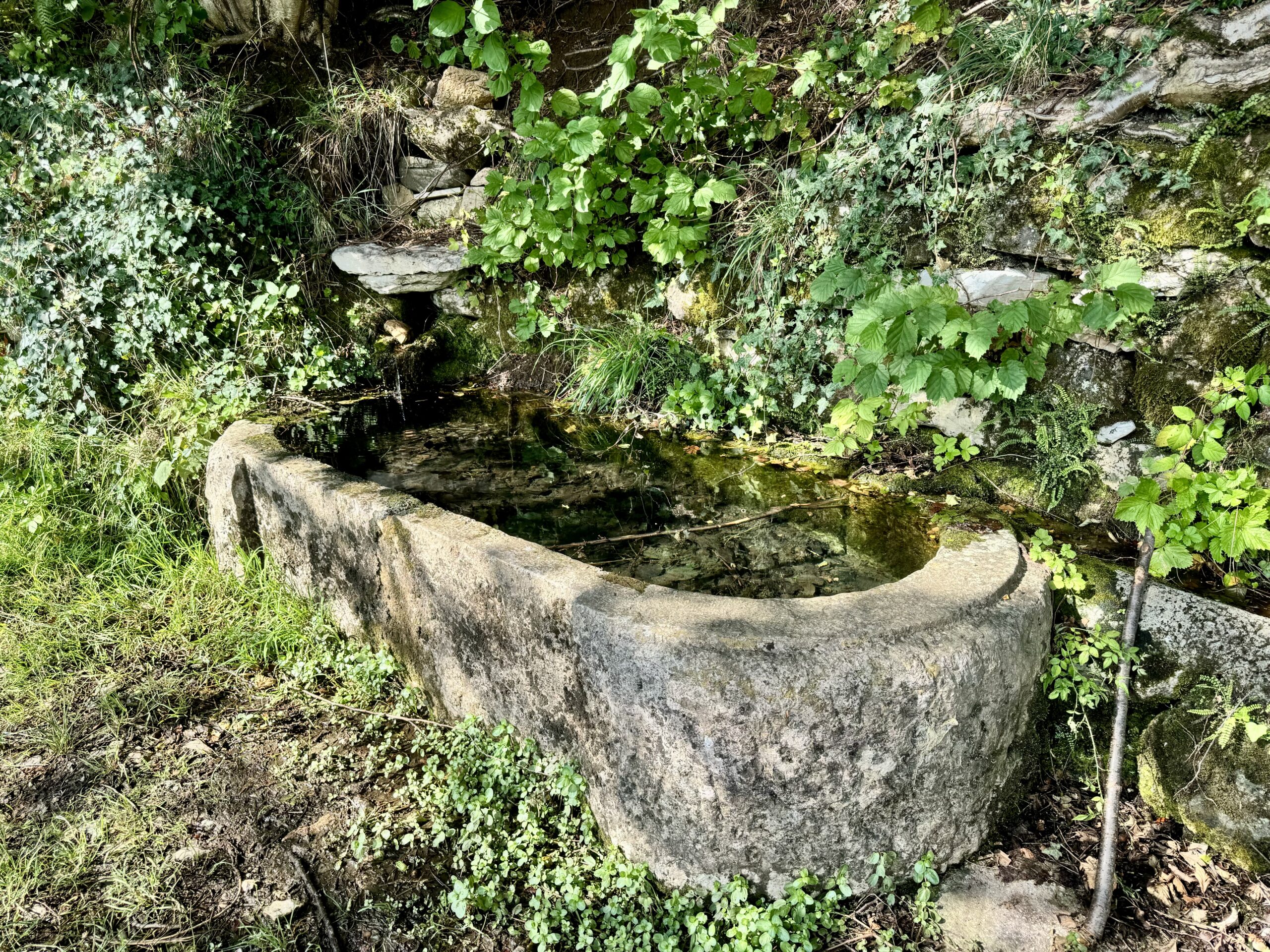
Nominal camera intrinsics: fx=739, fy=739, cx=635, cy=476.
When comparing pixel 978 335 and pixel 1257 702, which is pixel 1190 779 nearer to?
pixel 1257 702

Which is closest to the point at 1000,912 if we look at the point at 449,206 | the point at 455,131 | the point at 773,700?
the point at 773,700

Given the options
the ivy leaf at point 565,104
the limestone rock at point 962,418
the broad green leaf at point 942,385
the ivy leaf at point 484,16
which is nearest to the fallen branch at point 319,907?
the broad green leaf at point 942,385

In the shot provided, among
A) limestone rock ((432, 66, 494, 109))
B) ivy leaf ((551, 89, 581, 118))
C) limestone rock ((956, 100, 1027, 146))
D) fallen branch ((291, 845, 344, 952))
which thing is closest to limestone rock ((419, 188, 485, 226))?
limestone rock ((432, 66, 494, 109))

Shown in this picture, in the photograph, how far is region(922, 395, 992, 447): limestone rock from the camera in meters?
2.91

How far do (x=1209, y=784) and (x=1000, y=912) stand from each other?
683 millimetres

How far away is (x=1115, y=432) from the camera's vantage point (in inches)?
103

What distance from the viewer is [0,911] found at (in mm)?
1967

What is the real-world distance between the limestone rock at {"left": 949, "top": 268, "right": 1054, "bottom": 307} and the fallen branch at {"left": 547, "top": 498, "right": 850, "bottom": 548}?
932 millimetres

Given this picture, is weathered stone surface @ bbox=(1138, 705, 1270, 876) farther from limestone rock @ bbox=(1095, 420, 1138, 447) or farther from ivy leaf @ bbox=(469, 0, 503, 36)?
ivy leaf @ bbox=(469, 0, 503, 36)

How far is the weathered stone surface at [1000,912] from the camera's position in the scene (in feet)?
5.97

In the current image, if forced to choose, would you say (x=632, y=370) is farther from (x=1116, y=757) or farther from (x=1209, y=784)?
(x=1209, y=784)

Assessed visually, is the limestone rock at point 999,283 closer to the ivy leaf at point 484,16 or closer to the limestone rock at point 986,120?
the limestone rock at point 986,120

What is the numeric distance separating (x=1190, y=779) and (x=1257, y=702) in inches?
10.7

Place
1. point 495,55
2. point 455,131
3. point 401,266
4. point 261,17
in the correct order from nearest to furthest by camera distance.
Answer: point 495,55 < point 401,266 < point 455,131 < point 261,17
